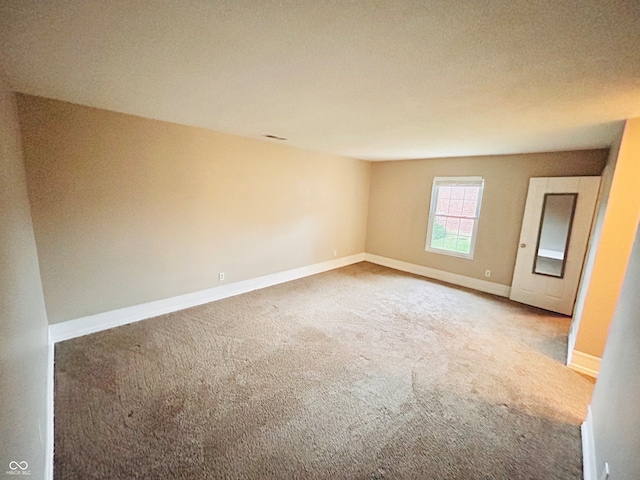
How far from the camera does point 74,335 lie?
2850mm

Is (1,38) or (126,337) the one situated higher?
(1,38)

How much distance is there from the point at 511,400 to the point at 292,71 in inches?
117

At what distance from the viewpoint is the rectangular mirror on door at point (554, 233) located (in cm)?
389

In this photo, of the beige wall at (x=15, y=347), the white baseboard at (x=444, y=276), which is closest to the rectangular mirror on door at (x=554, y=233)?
the white baseboard at (x=444, y=276)

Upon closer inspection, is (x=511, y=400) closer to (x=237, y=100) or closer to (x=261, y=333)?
(x=261, y=333)

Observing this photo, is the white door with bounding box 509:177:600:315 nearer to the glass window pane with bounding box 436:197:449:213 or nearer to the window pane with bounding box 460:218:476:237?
the window pane with bounding box 460:218:476:237

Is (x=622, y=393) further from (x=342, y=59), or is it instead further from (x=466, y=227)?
(x=466, y=227)

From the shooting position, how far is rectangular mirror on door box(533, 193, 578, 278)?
3.89 meters

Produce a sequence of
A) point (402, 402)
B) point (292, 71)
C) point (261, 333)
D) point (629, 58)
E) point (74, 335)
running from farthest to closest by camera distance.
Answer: point (261, 333) → point (74, 335) → point (402, 402) → point (292, 71) → point (629, 58)

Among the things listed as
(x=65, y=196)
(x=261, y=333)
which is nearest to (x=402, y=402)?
(x=261, y=333)

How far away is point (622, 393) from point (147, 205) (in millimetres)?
4150

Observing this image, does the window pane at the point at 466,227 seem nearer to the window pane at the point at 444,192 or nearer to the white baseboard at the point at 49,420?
the window pane at the point at 444,192

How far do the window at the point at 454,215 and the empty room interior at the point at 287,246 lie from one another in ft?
0.53

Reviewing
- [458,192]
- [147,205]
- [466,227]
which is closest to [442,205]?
[458,192]
